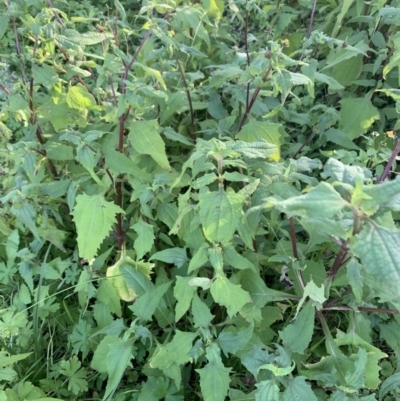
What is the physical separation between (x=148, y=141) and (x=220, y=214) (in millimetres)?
531

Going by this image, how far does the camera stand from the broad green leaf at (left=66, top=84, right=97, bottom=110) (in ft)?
5.74

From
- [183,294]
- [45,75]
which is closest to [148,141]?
[45,75]

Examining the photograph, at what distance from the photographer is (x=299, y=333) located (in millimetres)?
1336

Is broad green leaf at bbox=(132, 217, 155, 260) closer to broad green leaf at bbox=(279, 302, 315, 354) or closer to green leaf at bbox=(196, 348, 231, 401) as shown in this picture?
green leaf at bbox=(196, 348, 231, 401)

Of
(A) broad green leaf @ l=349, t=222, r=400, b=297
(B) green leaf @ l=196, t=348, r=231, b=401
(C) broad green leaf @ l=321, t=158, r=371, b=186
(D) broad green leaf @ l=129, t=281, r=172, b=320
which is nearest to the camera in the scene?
(A) broad green leaf @ l=349, t=222, r=400, b=297

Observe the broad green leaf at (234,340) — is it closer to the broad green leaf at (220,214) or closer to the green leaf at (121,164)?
the broad green leaf at (220,214)

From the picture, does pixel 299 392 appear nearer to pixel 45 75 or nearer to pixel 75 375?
pixel 75 375

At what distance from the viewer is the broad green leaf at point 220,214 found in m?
1.22

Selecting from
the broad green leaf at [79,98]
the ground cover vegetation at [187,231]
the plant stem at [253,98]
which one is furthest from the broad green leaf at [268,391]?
the broad green leaf at [79,98]

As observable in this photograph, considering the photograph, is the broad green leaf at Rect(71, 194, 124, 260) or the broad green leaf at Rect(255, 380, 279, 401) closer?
the broad green leaf at Rect(255, 380, 279, 401)

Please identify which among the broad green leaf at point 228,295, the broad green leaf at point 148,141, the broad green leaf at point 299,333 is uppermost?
the broad green leaf at point 148,141

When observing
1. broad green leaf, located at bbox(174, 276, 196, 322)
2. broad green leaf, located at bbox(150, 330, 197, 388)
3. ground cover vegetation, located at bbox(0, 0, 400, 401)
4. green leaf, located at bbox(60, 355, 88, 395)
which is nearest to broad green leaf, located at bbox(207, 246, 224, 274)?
ground cover vegetation, located at bbox(0, 0, 400, 401)

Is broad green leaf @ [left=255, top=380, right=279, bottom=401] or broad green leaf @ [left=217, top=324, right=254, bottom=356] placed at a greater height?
broad green leaf @ [left=255, top=380, right=279, bottom=401]

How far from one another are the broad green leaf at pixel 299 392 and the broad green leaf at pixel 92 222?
0.77 m
